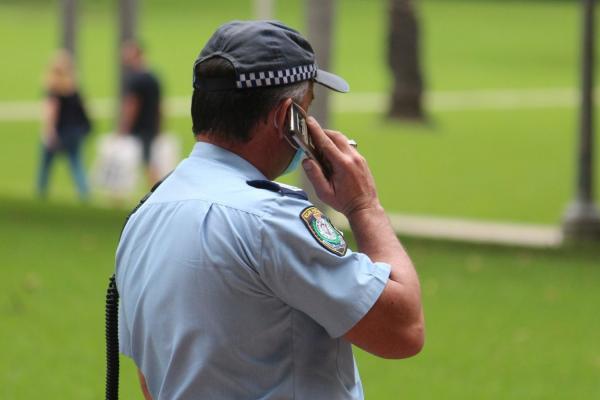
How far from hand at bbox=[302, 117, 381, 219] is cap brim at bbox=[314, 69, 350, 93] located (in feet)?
0.38

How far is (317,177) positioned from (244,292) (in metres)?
0.33

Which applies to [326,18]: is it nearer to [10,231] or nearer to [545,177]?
[10,231]

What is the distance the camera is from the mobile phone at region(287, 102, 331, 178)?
277 centimetres

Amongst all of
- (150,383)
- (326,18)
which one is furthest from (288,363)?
(326,18)

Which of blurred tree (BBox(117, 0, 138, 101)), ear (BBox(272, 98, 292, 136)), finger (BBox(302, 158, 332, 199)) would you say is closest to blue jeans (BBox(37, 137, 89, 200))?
blurred tree (BBox(117, 0, 138, 101))

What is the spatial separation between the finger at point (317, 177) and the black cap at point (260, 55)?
7.1 inches

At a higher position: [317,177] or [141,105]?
[317,177]

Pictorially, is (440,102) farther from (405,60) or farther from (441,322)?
(441,322)

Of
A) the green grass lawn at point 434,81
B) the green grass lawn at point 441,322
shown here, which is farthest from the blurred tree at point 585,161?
the green grass lawn at point 434,81

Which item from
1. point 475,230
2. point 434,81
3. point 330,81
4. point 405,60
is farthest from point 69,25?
point 330,81

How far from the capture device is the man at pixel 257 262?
2.68 m

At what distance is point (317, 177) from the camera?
9.45ft

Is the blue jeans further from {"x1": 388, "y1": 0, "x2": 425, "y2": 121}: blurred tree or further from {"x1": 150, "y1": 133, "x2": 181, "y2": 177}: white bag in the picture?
{"x1": 388, "y1": 0, "x2": 425, "y2": 121}: blurred tree

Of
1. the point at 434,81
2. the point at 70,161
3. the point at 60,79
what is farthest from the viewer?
the point at 434,81
